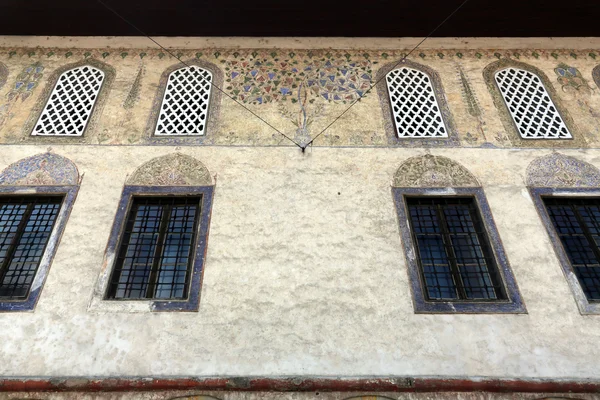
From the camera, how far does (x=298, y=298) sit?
12.9ft

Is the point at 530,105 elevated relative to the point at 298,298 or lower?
elevated

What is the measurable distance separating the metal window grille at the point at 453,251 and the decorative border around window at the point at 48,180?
3.08m

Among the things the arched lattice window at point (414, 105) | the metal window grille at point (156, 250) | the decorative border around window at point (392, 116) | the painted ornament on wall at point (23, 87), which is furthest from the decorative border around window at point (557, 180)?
the painted ornament on wall at point (23, 87)

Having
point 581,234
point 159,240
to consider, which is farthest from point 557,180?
point 159,240

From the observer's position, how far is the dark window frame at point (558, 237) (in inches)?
154

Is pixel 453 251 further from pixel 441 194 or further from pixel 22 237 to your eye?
pixel 22 237

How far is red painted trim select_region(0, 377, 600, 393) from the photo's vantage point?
3.39 metres

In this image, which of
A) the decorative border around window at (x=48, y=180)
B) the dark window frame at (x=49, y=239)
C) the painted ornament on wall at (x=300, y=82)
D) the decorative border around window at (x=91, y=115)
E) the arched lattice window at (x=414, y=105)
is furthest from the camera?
the painted ornament on wall at (x=300, y=82)

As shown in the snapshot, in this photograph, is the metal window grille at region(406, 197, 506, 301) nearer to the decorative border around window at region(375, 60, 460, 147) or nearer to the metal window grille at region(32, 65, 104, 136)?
the decorative border around window at region(375, 60, 460, 147)

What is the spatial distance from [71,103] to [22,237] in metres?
1.65

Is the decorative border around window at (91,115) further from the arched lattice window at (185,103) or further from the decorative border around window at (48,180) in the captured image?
the arched lattice window at (185,103)
